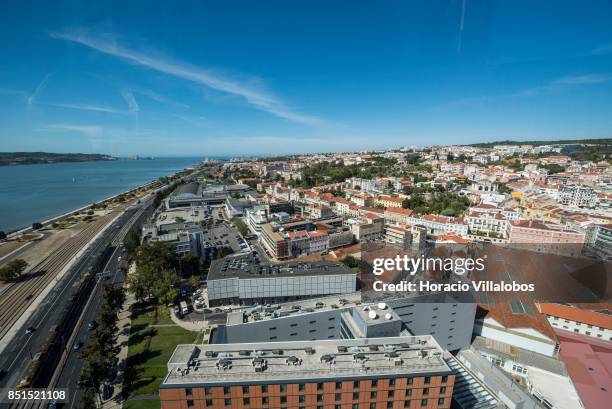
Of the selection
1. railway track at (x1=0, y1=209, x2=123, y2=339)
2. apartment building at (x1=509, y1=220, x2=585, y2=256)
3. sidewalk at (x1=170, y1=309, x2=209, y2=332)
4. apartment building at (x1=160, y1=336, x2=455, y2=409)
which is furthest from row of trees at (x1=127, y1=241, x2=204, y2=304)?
apartment building at (x1=509, y1=220, x2=585, y2=256)

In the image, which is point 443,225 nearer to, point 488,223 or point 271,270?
point 488,223

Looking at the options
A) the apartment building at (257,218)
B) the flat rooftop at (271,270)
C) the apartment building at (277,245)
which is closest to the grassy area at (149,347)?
the flat rooftop at (271,270)

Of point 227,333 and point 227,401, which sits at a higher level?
point 227,401

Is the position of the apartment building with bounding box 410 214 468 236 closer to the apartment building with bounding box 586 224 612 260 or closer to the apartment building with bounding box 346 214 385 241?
the apartment building with bounding box 346 214 385 241

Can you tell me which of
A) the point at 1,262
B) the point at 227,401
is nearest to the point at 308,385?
the point at 227,401

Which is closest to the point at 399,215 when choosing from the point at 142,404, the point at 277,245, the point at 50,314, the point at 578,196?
the point at 277,245

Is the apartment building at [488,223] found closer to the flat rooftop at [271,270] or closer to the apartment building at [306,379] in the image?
the flat rooftop at [271,270]

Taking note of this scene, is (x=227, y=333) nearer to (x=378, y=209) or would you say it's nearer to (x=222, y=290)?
(x=222, y=290)
